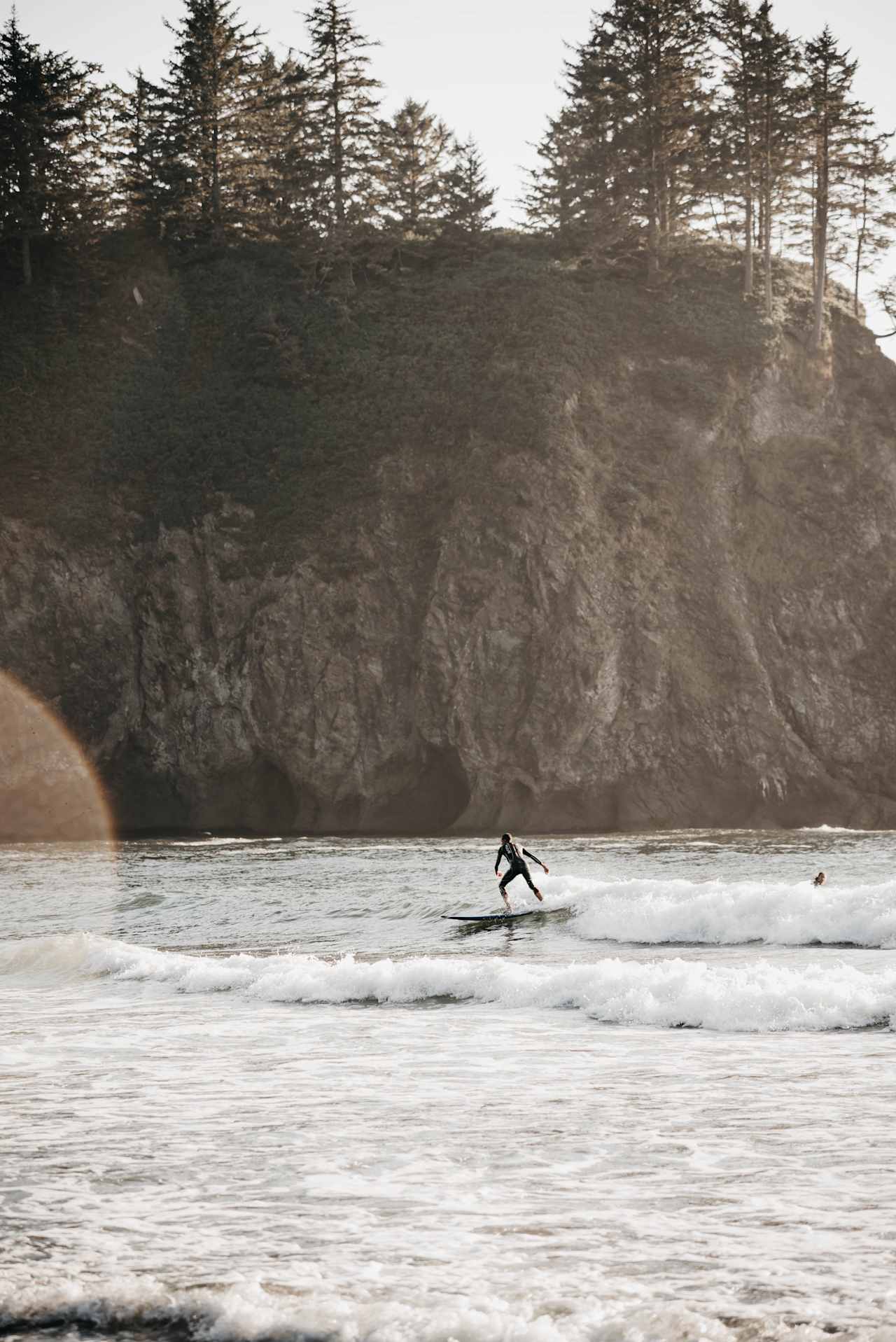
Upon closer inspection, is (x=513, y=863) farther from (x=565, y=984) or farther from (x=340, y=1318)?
(x=340, y=1318)

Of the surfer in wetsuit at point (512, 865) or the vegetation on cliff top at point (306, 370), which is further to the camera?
the vegetation on cliff top at point (306, 370)

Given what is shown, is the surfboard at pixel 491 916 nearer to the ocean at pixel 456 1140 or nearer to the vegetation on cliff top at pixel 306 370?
the ocean at pixel 456 1140

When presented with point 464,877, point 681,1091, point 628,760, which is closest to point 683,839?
point 628,760

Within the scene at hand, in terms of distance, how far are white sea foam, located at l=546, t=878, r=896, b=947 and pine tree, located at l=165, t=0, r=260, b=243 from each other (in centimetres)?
5830

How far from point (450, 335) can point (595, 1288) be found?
184 feet

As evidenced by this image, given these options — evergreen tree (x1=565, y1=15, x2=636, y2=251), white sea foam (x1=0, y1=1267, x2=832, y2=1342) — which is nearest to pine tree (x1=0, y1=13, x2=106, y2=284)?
evergreen tree (x1=565, y1=15, x2=636, y2=251)

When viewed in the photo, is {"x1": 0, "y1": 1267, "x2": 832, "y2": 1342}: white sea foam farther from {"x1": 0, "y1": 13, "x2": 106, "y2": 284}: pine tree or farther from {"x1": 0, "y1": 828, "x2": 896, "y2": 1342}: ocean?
{"x1": 0, "y1": 13, "x2": 106, "y2": 284}: pine tree

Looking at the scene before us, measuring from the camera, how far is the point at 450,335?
57969 millimetres

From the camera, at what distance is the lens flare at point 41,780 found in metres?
48.9

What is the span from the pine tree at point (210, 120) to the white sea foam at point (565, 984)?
60076 mm

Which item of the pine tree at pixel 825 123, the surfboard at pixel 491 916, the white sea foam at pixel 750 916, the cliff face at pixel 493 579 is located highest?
the pine tree at pixel 825 123

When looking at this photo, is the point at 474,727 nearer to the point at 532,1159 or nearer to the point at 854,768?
the point at 854,768

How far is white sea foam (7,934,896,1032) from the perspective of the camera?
37.8 ft

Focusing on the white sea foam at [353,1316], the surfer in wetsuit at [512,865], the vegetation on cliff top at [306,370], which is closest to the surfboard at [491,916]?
the surfer in wetsuit at [512,865]
